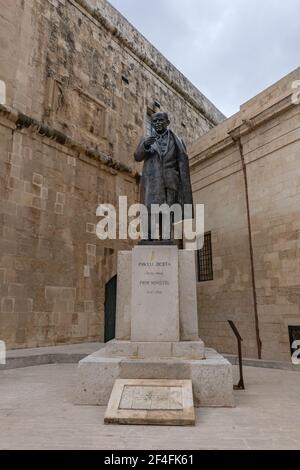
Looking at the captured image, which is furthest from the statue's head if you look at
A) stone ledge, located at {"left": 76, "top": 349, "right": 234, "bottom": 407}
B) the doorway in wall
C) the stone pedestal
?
the doorway in wall

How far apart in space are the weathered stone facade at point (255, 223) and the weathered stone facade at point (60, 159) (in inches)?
137

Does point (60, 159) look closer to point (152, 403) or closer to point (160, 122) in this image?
point (160, 122)

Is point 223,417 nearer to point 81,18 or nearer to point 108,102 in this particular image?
point 108,102

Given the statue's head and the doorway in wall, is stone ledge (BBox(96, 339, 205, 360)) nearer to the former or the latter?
the statue's head

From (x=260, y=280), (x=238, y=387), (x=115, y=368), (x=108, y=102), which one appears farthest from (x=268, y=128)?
(x=115, y=368)

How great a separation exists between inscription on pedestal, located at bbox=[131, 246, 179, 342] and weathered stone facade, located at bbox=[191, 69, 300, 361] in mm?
4503

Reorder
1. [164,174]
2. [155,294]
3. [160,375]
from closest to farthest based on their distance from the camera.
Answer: [160,375]
[155,294]
[164,174]

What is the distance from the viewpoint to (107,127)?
40.0 feet

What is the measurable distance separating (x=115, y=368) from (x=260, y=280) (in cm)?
578

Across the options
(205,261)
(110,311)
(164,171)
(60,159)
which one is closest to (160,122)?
(164,171)

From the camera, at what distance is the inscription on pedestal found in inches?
175

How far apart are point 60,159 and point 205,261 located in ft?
18.3

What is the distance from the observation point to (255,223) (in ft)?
30.0

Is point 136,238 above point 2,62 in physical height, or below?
below
